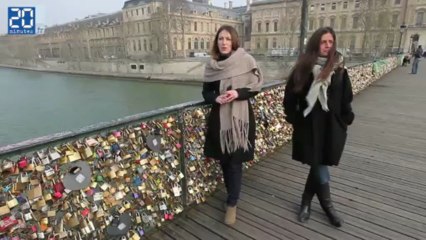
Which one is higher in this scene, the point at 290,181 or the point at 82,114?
the point at 290,181

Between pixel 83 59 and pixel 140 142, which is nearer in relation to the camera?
pixel 140 142

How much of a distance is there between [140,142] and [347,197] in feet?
6.34

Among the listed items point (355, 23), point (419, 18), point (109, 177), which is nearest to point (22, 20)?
point (109, 177)

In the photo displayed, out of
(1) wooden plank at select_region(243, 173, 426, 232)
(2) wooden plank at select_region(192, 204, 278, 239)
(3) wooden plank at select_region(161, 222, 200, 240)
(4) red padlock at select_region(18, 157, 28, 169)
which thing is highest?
(4) red padlock at select_region(18, 157, 28, 169)

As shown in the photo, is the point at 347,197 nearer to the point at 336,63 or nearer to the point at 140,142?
the point at 336,63

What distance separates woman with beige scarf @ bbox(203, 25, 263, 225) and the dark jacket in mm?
330

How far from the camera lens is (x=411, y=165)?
3.30 m

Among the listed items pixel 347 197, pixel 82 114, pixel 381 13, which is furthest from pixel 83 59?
pixel 347 197

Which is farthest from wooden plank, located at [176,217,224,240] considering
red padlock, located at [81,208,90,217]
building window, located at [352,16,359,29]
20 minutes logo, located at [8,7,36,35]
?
building window, located at [352,16,359,29]

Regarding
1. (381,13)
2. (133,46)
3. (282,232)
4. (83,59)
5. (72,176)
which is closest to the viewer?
(72,176)

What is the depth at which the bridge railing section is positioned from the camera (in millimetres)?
1478

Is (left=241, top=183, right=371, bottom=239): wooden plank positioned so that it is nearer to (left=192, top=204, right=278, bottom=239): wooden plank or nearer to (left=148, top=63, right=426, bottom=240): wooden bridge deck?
(left=148, top=63, right=426, bottom=240): wooden bridge deck

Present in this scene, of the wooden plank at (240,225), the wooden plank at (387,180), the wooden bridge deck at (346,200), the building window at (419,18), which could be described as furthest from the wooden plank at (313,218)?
the building window at (419,18)

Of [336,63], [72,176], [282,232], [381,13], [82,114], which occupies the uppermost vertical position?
[381,13]
